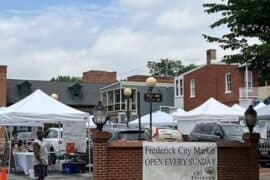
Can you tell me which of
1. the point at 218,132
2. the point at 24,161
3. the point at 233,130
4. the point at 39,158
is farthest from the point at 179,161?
the point at 233,130

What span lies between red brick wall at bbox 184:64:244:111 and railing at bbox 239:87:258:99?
3.96ft

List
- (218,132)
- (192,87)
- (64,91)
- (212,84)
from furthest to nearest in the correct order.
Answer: (64,91), (192,87), (212,84), (218,132)

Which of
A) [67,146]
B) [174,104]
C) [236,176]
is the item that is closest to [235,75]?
[174,104]

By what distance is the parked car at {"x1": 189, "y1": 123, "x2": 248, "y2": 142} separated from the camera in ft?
87.9

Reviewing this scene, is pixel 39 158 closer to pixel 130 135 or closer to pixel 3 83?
pixel 130 135

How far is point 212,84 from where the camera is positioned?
182ft

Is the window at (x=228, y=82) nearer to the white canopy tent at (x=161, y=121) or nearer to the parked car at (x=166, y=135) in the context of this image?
the white canopy tent at (x=161, y=121)

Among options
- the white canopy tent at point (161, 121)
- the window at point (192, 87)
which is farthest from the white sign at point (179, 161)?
the window at point (192, 87)

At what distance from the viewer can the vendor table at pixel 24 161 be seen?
75.6 ft

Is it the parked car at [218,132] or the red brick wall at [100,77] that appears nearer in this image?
the parked car at [218,132]

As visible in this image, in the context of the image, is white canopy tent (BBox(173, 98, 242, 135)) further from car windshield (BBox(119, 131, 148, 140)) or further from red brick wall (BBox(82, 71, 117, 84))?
red brick wall (BBox(82, 71, 117, 84))

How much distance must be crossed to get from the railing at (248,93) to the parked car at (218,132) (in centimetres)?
2161

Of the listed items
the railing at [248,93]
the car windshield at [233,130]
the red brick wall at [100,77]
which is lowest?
the car windshield at [233,130]

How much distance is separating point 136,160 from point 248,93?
34185 mm
